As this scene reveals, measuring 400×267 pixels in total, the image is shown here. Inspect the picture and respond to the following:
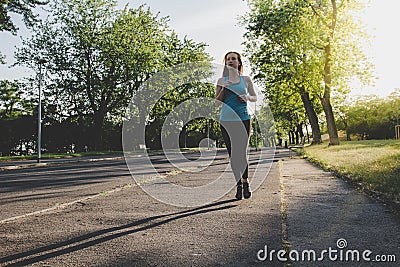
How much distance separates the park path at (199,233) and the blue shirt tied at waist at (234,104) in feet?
4.09

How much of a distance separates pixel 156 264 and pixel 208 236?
33.8 inches

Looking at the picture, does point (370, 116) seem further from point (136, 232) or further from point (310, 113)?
point (136, 232)

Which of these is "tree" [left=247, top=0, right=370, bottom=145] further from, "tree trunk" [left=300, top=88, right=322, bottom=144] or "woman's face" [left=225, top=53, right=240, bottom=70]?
"woman's face" [left=225, top=53, right=240, bottom=70]

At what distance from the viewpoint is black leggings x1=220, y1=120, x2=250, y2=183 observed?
5.98 m

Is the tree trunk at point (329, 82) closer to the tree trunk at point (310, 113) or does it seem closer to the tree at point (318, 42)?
the tree at point (318, 42)

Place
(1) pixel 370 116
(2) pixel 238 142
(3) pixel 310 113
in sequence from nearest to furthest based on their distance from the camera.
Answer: (2) pixel 238 142 < (3) pixel 310 113 < (1) pixel 370 116

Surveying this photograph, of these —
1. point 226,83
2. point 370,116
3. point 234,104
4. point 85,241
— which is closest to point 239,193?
point 234,104

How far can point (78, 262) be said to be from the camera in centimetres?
289

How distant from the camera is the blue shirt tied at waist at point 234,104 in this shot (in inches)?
237

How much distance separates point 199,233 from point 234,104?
2.74 m

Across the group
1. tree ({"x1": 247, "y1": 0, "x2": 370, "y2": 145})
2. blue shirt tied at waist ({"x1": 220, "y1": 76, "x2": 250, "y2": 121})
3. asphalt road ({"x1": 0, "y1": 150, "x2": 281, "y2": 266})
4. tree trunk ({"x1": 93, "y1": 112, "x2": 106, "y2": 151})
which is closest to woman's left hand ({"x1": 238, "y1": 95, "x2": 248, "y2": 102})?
blue shirt tied at waist ({"x1": 220, "y1": 76, "x2": 250, "y2": 121})

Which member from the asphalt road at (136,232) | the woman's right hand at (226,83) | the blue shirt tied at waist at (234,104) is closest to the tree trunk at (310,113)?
the blue shirt tied at waist at (234,104)

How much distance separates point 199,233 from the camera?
371 centimetres

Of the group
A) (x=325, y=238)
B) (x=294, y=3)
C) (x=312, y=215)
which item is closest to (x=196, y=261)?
(x=325, y=238)
